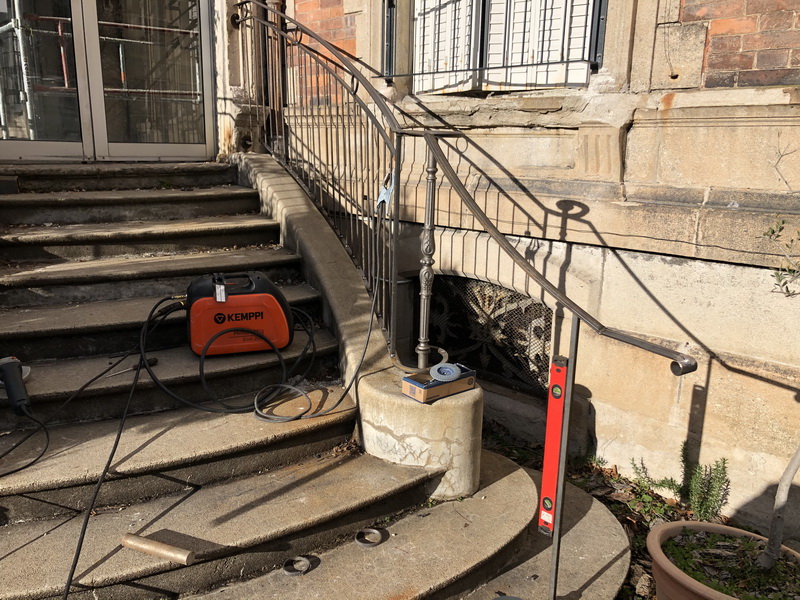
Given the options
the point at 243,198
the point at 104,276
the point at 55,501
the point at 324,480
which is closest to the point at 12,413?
the point at 55,501

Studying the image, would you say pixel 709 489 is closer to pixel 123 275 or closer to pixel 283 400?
pixel 283 400

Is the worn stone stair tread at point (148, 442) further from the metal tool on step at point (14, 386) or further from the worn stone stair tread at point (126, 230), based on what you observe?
the worn stone stair tread at point (126, 230)

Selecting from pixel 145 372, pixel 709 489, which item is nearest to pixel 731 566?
pixel 709 489

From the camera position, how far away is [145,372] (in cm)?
321

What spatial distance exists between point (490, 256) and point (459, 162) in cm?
67

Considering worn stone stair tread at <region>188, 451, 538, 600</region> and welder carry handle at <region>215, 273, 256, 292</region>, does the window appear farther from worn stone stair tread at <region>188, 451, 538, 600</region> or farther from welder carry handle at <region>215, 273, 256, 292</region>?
worn stone stair tread at <region>188, 451, 538, 600</region>

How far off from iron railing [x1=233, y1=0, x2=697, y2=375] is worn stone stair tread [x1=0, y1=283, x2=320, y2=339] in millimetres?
1231

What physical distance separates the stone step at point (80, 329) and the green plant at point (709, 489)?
2.91m

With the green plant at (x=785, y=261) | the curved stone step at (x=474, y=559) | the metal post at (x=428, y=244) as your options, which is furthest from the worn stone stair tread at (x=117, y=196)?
the green plant at (x=785, y=261)

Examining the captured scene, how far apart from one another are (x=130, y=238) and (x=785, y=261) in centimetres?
370

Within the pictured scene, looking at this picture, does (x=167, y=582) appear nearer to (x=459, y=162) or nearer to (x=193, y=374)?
(x=193, y=374)

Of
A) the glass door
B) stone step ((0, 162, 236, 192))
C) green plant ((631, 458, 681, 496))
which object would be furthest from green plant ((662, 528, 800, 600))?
the glass door

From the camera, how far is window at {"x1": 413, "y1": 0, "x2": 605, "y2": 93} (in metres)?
3.72

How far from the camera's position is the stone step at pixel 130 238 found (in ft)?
12.7
